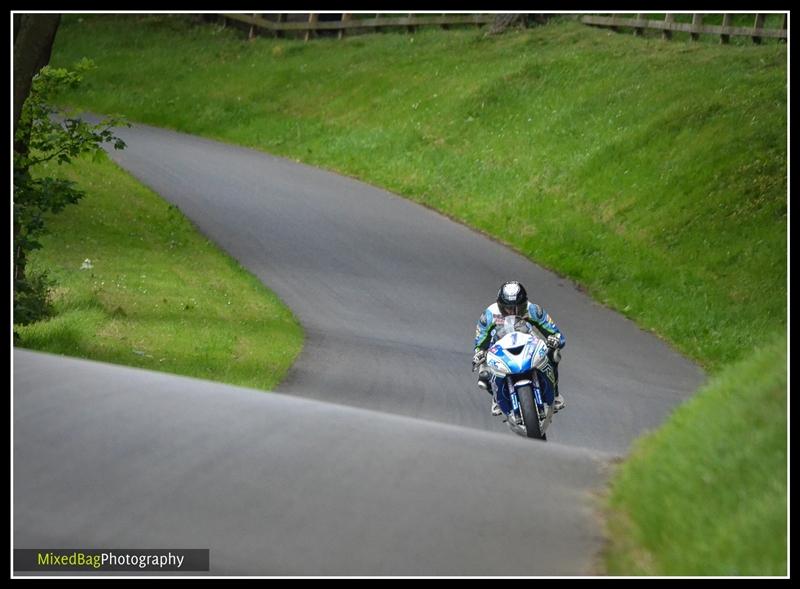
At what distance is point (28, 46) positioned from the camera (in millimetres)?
15906

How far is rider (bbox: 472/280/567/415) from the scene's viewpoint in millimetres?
12867

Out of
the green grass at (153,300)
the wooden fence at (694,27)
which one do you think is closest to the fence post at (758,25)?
the wooden fence at (694,27)

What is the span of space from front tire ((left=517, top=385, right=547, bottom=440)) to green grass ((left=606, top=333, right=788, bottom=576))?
414 cm

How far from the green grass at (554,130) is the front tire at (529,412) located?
925 cm

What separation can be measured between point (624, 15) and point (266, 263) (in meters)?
23.9

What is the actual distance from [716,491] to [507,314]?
262 inches

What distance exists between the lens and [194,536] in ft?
22.1

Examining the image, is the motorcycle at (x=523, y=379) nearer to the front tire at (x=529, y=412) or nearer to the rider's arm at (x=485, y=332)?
the front tire at (x=529, y=412)

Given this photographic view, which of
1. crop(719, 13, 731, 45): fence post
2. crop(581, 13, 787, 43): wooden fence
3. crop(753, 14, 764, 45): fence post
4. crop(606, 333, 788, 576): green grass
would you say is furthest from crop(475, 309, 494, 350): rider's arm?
crop(719, 13, 731, 45): fence post

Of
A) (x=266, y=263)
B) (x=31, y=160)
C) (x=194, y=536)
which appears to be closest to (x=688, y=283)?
(x=266, y=263)

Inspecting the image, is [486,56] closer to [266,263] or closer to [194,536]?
[266,263]

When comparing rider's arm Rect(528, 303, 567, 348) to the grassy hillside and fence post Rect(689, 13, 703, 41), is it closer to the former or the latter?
the grassy hillside

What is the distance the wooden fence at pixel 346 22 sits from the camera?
158 feet
